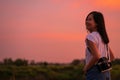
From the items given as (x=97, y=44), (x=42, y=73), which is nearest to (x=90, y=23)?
(x=97, y=44)

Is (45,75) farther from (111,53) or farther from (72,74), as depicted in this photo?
(111,53)

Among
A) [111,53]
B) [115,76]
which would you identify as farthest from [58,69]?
[111,53]

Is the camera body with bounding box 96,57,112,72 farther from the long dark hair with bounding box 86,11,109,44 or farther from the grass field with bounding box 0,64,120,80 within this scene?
the grass field with bounding box 0,64,120,80

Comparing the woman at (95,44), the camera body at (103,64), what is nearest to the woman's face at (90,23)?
the woman at (95,44)

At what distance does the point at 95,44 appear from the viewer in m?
4.34

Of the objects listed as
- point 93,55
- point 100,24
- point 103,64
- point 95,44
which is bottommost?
point 103,64

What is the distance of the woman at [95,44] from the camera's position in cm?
426

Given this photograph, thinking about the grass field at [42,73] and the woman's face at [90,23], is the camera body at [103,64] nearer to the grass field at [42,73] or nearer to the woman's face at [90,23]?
the woman's face at [90,23]

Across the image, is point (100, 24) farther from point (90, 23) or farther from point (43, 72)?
point (43, 72)

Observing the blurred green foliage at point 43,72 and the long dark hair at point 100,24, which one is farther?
the blurred green foliage at point 43,72

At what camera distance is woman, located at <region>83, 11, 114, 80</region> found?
4.26 m

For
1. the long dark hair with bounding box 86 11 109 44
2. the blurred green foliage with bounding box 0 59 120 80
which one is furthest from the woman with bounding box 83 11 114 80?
the blurred green foliage with bounding box 0 59 120 80

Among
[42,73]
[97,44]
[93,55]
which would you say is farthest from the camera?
[42,73]

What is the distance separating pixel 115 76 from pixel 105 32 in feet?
52.4
